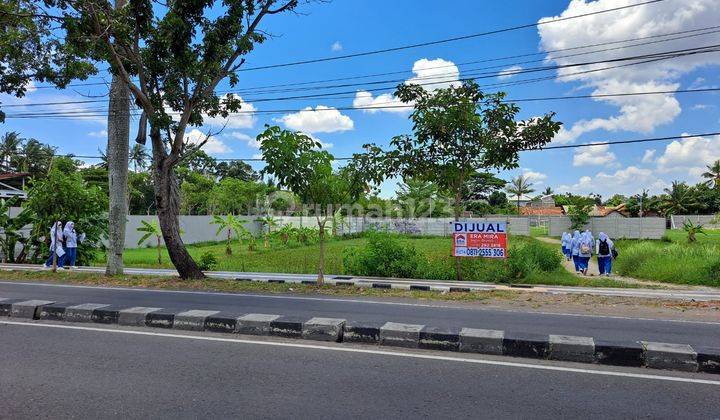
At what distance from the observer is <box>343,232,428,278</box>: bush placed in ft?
56.3

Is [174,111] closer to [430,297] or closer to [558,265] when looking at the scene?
[430,297]

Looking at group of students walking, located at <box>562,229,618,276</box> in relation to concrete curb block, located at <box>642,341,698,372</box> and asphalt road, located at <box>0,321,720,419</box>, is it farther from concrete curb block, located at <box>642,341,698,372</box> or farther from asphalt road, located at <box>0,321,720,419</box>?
asphalt road, located at <box>0,321,720,419</box>

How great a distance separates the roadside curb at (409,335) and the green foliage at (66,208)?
468 inches

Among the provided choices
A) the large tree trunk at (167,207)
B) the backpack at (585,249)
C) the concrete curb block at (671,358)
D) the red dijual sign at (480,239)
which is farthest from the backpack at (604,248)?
the large tree trunk at (167,207)

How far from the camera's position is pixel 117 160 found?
46.8 feet

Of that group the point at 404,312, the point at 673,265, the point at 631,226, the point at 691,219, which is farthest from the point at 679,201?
the point at 404,312

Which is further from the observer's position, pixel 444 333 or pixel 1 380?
pixel 444 333

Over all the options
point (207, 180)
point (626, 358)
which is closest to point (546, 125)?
point (626, 358)

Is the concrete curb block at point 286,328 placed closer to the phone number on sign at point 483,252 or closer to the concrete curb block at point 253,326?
the concrete curb block at point 253,326

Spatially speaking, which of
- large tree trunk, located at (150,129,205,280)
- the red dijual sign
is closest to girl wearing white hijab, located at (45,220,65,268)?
large tree trunk, located at (150,129,205,280)

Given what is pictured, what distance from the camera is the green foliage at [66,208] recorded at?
1892cm

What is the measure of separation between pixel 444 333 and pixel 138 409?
12.2 feet

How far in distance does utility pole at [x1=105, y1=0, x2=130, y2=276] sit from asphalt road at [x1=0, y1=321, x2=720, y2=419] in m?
8.68

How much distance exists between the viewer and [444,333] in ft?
21.0
